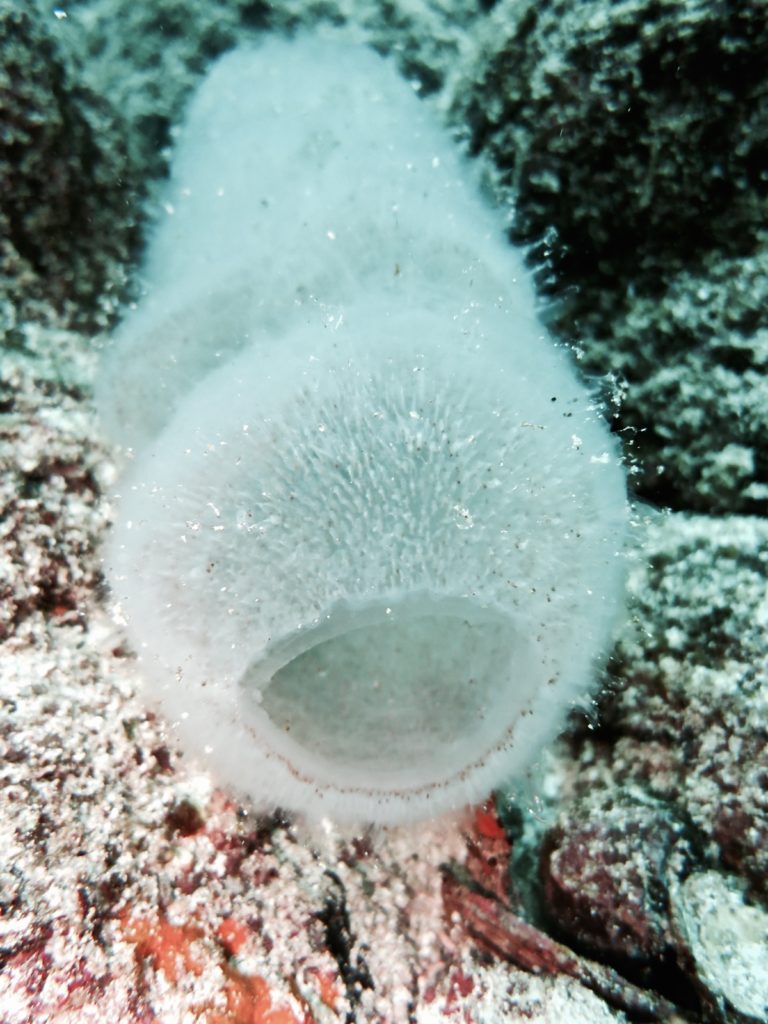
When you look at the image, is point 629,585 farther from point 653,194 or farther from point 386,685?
point 653,194

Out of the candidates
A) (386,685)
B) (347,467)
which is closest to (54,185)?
(347,467)

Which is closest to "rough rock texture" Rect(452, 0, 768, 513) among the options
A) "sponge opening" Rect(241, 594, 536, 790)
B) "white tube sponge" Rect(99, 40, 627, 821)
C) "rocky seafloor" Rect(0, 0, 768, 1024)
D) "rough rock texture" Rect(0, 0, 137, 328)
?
"rocky seafloor" Rect(0, 0, 768, 1024)

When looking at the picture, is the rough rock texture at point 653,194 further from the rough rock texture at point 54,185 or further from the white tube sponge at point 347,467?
the rough rock texture at point 54,185

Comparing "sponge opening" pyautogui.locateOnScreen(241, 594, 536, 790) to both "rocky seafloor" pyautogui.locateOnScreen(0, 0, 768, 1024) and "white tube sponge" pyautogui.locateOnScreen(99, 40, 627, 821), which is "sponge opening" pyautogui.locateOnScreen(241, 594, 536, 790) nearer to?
"white tube sponge" pyautogui.locateOnScreen(99, 40, 627, 821)

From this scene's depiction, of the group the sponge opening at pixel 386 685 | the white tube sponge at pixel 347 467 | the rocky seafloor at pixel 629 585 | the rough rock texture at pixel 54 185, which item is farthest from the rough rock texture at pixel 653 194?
the rough rock texture at pixel 54 185

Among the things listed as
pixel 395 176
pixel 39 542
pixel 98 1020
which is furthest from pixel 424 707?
pixel 395 176
